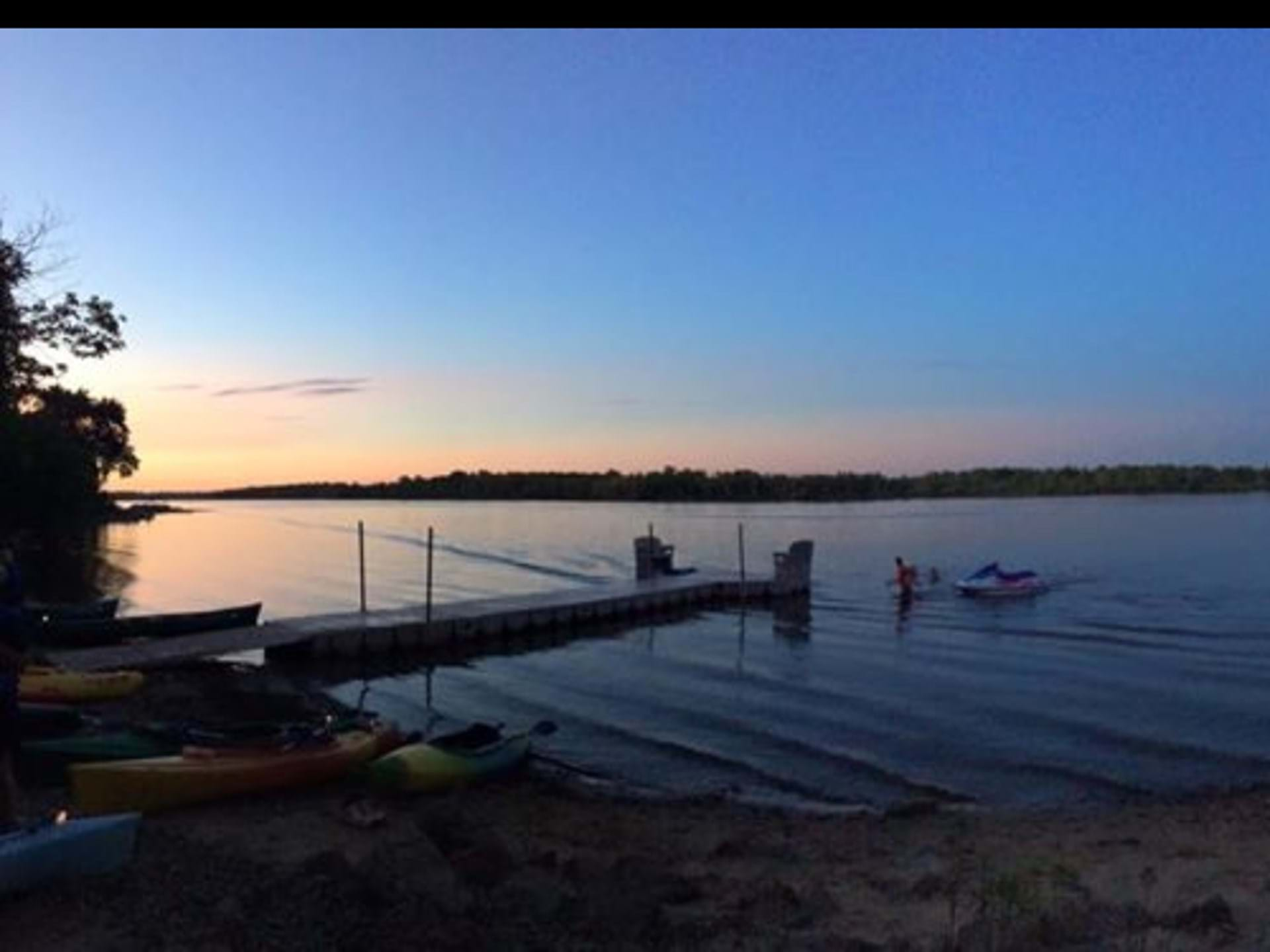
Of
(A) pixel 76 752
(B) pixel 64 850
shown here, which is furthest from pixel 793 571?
(B) pixel 64 850

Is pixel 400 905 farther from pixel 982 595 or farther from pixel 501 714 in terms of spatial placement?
pixel 982 595

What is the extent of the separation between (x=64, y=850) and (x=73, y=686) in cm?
1102

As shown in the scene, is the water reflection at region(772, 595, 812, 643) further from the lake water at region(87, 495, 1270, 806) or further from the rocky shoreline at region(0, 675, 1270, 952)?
the rocky shoreline at region(0, 675, 1270, 952)

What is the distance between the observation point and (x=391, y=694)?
22.1 meters

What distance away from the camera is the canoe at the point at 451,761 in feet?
41.7

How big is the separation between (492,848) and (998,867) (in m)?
4.18

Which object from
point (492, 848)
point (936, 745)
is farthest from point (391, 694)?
point (492, 848)

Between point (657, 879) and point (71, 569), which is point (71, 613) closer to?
point (657, 879)

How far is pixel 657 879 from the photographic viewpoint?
941 cm

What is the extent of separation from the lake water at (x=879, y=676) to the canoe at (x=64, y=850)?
8005 mm

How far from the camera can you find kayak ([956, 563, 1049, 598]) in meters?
38.3

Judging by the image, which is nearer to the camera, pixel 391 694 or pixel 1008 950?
pixel 1008 950

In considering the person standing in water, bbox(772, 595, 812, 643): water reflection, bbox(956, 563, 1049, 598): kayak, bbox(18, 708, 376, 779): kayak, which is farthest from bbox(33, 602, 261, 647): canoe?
bbox(956, 563, 1049, 598): kayak
